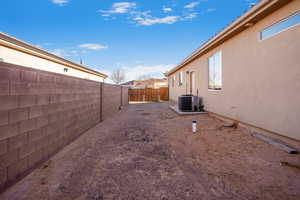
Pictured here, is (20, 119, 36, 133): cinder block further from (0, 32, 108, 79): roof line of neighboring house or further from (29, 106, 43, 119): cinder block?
(0, 32, 108, 79): roof line of neighboring house

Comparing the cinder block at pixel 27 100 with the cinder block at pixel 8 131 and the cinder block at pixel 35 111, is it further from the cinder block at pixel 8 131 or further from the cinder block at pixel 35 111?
the cinder block at pixel 8 131

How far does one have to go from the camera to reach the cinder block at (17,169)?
195cm

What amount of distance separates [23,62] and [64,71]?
3277 mm

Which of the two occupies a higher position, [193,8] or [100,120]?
[193,8]

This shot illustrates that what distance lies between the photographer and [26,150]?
89.1 inches

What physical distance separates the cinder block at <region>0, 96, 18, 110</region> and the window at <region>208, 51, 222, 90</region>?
6.40 metres

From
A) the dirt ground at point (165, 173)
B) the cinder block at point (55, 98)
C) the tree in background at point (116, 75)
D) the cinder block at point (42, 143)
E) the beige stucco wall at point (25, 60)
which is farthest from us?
the tree in background at point (116, 75)

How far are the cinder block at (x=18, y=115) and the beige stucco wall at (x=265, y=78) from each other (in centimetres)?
512

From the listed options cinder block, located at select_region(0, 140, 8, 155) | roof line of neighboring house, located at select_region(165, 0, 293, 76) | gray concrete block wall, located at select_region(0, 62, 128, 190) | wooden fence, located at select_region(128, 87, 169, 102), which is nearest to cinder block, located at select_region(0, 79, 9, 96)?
gray concrete block wall, located at select_region(0, 62, 128, 190)

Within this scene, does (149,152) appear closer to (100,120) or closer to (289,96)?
(289,96)

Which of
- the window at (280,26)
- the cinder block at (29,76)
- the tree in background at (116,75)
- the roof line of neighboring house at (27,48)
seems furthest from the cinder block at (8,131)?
the tree in background at (116,75)

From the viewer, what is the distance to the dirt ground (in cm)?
179

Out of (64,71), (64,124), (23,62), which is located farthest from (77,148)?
(64,71)

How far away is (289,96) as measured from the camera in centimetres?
315
